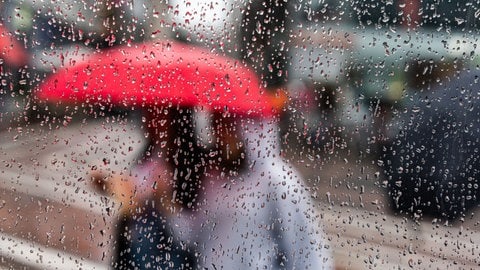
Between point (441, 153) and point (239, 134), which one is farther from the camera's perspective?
point (239, 134)

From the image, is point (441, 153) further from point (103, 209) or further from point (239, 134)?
point (103, 209)

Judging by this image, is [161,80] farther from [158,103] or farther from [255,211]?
[255,211]

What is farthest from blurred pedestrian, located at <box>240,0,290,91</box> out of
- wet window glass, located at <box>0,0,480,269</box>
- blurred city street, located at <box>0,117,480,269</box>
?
blurred city street, located at <box>0,117,480,269</box>

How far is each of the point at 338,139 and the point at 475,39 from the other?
0.71ft

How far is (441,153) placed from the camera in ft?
2.48

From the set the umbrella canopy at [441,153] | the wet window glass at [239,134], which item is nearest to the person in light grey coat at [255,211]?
the wet window glass at [239,134]

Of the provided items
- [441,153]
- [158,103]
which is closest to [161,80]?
[158,103]

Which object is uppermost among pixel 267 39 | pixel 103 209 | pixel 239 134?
pixel 267 39

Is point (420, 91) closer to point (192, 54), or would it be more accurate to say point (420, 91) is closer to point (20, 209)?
point (192, 54)

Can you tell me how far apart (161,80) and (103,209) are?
0.79ft

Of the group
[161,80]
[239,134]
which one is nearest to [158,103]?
[161,80]

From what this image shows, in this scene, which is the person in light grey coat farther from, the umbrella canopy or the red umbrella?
the umbrella canopy

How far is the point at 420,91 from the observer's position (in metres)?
0.75

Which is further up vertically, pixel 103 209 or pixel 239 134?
pixel 239 134
